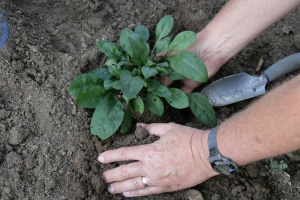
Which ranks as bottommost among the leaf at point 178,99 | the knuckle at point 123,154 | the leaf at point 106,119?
the knuckle at point 123,154

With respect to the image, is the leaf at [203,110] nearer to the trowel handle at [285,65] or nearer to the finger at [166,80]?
the finger at [166,80]

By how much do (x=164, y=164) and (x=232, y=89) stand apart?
1.04 meters

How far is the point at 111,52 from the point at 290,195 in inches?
66.2

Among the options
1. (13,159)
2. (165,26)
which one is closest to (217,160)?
(165,26)

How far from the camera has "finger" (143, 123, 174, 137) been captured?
1.62 m

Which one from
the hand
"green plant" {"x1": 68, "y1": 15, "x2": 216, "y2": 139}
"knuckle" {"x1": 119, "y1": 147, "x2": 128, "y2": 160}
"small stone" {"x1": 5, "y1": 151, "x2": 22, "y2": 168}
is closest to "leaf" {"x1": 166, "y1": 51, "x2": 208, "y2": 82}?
"green plant" {"x1": 68, "y1": 15, "x2": 216, "y2": 139}

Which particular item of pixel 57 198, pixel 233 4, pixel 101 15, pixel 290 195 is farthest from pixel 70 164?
pixel 233 4

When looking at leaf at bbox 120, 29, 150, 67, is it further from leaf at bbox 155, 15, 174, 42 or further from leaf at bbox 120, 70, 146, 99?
leaf at bbox 155, 15, 174, 42

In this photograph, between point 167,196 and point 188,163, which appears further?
point 167,196

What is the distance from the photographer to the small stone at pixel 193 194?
152 centimetres

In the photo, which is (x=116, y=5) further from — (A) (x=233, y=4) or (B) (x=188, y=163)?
(B) (x=188, y=163)

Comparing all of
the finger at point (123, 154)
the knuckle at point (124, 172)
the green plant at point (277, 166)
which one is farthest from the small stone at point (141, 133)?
the green plant at point (277, 166)

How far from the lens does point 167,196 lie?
1579mm

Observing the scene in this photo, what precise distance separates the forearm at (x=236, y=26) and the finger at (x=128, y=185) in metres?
1.12
